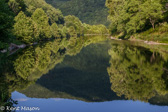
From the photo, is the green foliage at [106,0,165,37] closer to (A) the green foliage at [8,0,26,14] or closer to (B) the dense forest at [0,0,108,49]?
(B) the dense forest at [0,0,108,49]

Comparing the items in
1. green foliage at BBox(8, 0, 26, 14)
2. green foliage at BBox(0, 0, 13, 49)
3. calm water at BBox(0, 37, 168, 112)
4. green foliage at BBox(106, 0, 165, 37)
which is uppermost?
green foliage at BBox(8, 0, 26, 14)

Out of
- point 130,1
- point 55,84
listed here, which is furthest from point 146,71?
point 130,1

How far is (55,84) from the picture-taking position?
15.6m

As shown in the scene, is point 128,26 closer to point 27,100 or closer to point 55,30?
point 55,30

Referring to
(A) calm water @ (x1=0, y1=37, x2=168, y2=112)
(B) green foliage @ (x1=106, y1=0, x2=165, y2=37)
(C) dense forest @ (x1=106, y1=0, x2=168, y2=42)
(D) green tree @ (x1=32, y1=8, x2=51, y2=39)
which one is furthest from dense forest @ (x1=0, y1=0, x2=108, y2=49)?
(C) dense forest @ (x1=106, y1=0, x2=168, y2=42)

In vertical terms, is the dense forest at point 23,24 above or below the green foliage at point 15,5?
below

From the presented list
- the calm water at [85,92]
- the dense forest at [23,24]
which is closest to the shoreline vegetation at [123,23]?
the dense forest at [23,24]

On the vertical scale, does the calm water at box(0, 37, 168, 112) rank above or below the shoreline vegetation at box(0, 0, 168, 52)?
below

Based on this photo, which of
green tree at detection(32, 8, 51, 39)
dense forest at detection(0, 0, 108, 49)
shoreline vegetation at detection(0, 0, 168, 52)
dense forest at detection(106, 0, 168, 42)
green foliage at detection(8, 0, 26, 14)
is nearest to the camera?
dense forest at detection(0, 0, 108, 49)

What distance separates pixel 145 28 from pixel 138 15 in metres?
7.14

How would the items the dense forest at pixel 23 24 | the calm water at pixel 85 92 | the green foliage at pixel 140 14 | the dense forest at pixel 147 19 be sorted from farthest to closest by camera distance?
1. the green foliage at pixel 140 14
2. the dense forest at pixel 147 19
3. the dense forest at pixel 23 24
4. the calm water at pixel 85 92

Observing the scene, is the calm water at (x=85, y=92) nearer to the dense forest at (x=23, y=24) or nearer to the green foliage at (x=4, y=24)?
the green foliage at (x=4, y=24)

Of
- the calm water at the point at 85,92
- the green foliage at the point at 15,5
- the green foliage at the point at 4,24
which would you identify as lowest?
the calm water at the point at 85,92

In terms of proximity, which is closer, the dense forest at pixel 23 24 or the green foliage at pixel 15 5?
the dense forest at pixel 23 24
